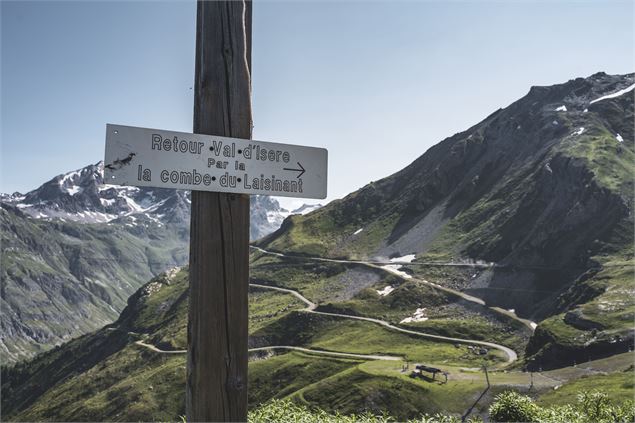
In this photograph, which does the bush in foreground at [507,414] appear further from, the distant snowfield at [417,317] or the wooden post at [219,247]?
the distant snowfield at [417,317]

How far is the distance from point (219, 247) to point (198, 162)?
963mm

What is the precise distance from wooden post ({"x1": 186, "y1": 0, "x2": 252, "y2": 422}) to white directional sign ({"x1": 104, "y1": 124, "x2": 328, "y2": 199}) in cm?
17

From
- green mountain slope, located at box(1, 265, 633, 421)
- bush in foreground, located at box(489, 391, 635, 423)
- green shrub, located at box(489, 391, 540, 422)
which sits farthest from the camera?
green mountain slope, located at box(1, 265, 633, 421)

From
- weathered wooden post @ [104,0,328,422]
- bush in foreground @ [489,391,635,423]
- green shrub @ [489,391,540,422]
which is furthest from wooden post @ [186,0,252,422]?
green shrub @ [489,391,540,422]

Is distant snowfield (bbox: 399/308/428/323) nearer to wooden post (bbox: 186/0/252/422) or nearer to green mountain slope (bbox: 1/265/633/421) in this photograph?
green mountain slope (bbox: 1/265/633/421)

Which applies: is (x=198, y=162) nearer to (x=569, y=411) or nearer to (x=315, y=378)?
(x=569, y=411)

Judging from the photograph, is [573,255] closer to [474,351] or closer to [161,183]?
[474,351]

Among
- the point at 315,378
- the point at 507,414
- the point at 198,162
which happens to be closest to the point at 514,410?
the point at 507,414

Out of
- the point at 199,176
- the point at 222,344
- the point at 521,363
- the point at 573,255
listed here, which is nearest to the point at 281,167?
the point at 199,176

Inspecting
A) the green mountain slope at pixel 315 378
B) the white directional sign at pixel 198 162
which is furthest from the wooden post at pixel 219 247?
the green mountain slope at pixel 315 378

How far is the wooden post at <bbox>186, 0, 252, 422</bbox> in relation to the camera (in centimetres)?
553

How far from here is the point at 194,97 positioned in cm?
605

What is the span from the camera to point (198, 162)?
566 cm

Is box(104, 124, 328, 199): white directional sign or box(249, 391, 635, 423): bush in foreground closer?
box(104, 124, 328, 199): white directional sign
